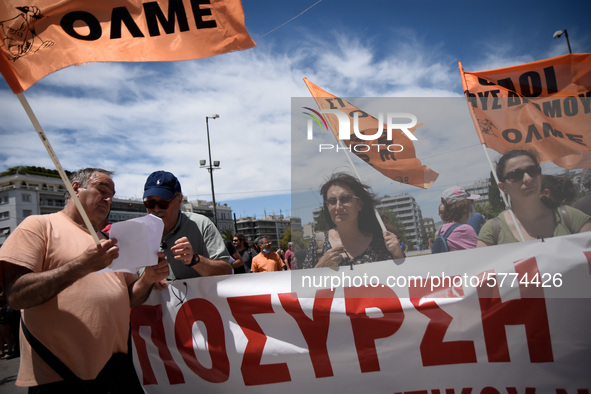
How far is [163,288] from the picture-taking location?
2.77 metres

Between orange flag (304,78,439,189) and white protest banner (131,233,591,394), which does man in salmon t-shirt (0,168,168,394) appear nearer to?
white protest banner (131,233,591,394)

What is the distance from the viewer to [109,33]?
2369 mm

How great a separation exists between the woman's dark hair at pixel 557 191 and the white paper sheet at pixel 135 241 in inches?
133

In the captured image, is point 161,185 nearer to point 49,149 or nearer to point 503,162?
point 49,149

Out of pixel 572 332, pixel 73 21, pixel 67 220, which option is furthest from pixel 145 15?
pixel 572 332

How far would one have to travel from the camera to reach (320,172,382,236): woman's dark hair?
2.91 metres

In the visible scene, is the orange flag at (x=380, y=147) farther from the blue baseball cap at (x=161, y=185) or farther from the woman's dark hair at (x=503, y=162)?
the blue baseball cap at (x=161, y=185)

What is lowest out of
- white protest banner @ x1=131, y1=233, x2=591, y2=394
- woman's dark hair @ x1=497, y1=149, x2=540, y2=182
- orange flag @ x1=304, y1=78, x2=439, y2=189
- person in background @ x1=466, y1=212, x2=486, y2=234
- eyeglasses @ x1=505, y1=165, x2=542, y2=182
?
white protest banner @ x1=131, y1=233, x2=591, y2=394

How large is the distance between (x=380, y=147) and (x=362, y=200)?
1811 mm

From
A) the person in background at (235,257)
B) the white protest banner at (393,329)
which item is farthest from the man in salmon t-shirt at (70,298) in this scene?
A: the person in background at (235,257)

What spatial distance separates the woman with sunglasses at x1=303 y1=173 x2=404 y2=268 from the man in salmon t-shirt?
3.71ft

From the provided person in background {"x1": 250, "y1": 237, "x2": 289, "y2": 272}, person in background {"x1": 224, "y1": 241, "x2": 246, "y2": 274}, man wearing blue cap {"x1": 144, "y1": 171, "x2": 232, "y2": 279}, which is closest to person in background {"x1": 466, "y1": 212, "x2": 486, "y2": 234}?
man wearing blue cap {"x1": 144, "y1": 171, "x2": 232, "y2": 279}

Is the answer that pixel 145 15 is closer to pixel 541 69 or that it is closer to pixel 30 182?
pixel 541 69

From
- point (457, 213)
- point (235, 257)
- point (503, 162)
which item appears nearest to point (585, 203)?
point (503, 162)
